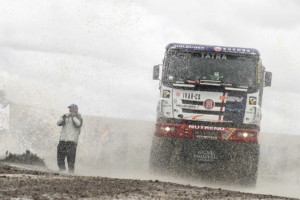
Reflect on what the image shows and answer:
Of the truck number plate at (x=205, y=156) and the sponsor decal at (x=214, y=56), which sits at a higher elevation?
the sponsor decal at (x=214, y=56)

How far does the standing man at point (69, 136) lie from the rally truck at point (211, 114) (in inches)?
77.2

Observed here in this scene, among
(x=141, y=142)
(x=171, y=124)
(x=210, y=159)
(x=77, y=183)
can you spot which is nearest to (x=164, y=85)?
(x=171, y=124)

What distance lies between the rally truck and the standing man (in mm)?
1961

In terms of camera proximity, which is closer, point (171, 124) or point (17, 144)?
point (171, 124)

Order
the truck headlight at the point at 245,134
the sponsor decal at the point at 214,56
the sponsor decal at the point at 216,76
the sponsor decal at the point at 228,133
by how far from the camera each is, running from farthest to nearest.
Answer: the sponsor decal at the point at 214,56, the sponsor decal at the point at 216,76, the sponsor decal at the point at 228,133, the truck headlight at the point at 245,134

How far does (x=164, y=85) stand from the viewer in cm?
1338

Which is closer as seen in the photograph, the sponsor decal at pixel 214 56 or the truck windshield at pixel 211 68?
the truck windshield at pixel 211 68

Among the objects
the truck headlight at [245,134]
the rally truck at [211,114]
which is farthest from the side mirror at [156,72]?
the truck headlight at [245,134]

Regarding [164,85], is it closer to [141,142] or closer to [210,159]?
[210,159]

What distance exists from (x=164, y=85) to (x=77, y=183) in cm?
515

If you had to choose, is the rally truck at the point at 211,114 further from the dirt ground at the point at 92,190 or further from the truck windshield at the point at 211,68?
the dirt ground at the point at 92,190

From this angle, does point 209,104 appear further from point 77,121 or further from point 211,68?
point 77,121

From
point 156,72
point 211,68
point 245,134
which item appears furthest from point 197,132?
point 156,72

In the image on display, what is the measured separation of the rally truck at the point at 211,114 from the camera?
13.1 meters
